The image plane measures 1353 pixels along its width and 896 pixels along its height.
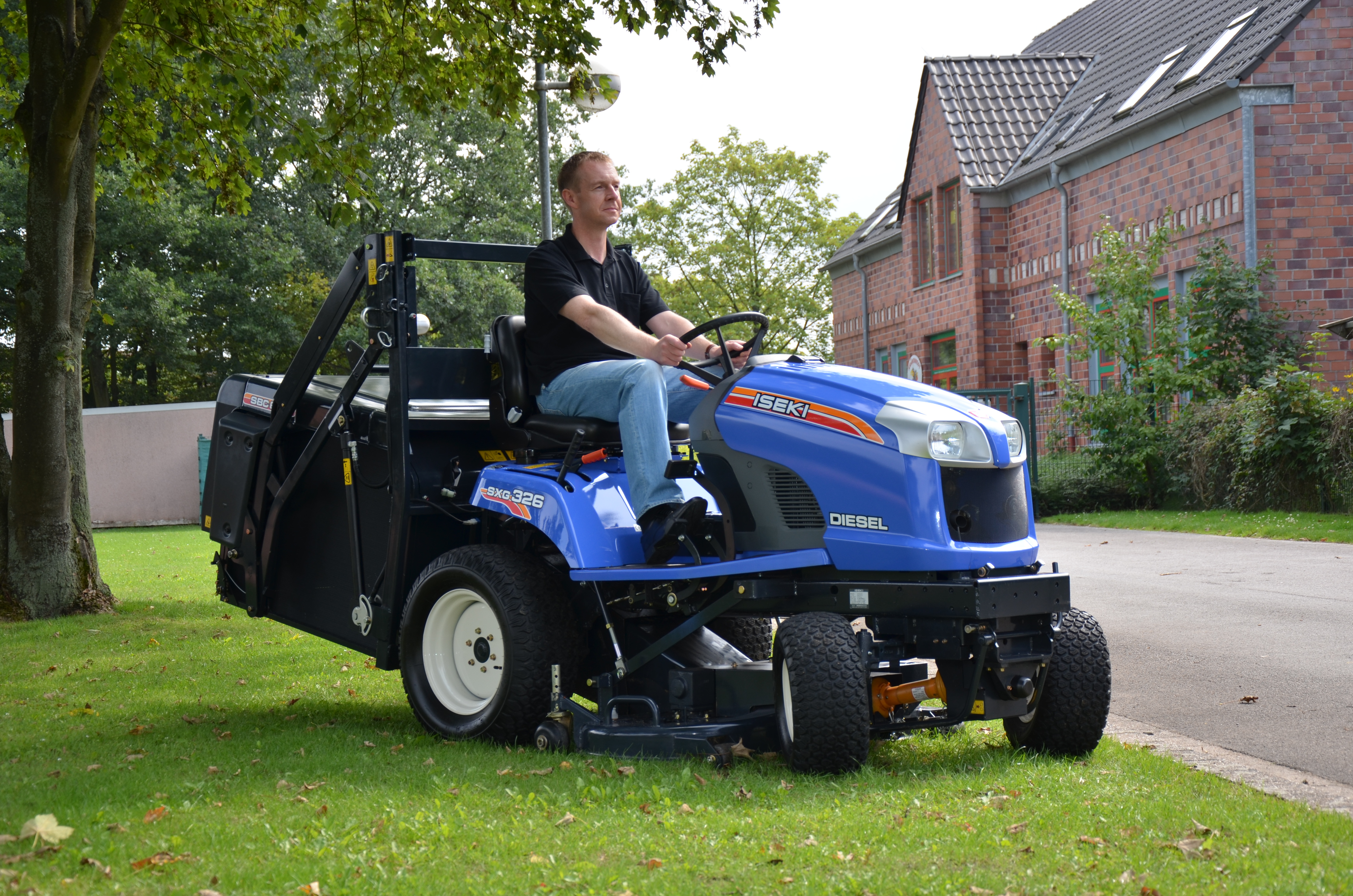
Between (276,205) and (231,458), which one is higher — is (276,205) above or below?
above

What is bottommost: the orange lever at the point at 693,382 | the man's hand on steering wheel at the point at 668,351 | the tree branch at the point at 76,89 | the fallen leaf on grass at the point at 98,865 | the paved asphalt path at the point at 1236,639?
the paved asphalt path at the point at 1236,639

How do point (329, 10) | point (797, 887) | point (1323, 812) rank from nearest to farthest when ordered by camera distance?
point (797, 887) → point (1323, 812) → point (329, 10)

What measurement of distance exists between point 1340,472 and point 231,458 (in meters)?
12.9

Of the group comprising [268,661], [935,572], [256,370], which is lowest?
[268,661]

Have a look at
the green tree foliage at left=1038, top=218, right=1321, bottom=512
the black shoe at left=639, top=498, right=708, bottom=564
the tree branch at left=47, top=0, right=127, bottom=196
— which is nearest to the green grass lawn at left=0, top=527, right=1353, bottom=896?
the black shoe at left=639, top=498, right=708, bottom=564

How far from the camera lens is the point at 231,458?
6715 millimetres

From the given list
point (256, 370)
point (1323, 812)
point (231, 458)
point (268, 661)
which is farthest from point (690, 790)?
point (256, 370)

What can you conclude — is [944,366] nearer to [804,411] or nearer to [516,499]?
[516,499]

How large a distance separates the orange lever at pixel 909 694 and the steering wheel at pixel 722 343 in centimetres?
131

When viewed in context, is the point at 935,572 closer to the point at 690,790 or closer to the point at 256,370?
the point at 690,790

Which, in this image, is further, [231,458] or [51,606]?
[51,606]

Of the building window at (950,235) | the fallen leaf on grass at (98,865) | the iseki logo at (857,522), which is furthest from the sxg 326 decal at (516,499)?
the building window at (950,235)

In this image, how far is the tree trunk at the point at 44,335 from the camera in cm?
1004

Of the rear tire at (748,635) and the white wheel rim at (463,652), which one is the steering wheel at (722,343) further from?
the rear tire at (748,635)
